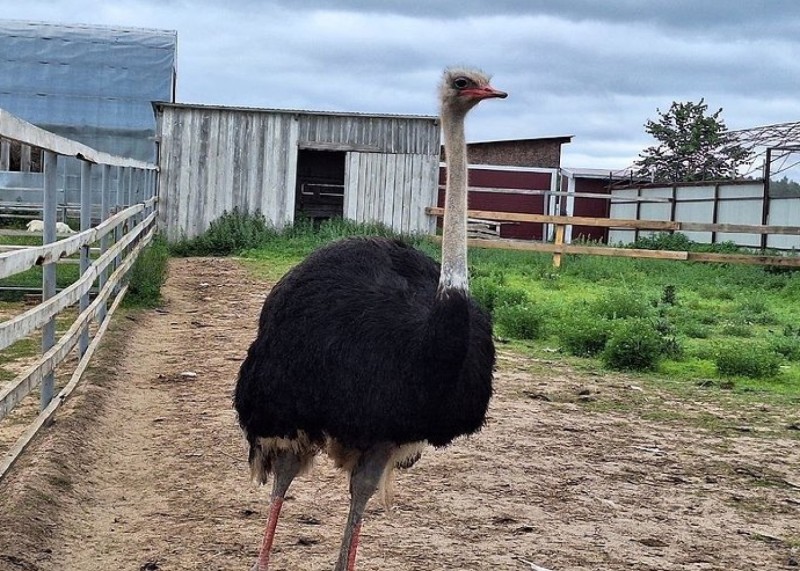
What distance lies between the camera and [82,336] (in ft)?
26.2

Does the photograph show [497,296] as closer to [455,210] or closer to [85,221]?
[85,221]

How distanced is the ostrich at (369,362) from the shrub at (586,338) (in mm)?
5335

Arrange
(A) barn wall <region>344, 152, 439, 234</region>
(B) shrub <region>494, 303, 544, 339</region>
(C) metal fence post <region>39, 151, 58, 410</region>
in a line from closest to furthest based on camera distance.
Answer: (C) metal fence post <region>39, 151, 58, 410</region> < (B) shrub <region>494, 303, 544, 339</region> < (A) barn wall <region>344, 152, 439, 234</region>

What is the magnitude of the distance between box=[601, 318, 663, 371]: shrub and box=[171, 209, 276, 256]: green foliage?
11.6 meters

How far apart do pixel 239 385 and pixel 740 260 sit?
46.5 ft

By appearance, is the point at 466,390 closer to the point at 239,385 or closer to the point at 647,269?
the point at 239,385

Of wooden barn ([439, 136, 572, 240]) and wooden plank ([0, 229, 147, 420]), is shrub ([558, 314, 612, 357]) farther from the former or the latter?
wooden barn ([439, 136, 572, 240])

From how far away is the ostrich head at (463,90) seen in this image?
465 cm

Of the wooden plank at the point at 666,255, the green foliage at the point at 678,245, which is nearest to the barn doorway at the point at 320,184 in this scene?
the green foliage at the point at 678,245

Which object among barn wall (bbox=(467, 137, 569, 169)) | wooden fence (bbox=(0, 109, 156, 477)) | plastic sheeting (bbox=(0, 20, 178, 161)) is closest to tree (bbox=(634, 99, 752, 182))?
barn wall (bbox=(467, 137, 569, 169))

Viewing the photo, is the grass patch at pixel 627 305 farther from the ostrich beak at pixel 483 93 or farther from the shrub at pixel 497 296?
the ostrich beak at pixel 483 93

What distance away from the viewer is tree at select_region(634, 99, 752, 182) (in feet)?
124

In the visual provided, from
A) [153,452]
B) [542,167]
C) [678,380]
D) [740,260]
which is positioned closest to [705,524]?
[153,452]

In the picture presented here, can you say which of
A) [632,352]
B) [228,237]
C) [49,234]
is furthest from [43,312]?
[228,237]
